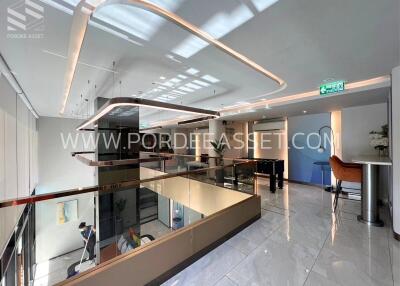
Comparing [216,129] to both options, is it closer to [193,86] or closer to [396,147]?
[193,86]

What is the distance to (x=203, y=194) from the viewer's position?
4.88 m

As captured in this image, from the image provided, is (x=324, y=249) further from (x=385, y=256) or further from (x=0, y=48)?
(x=0, y=48)

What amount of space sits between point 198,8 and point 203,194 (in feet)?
13.9

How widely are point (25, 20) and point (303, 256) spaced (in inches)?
174

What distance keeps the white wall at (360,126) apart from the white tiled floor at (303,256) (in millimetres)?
2584

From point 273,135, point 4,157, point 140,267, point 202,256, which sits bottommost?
point 202,256

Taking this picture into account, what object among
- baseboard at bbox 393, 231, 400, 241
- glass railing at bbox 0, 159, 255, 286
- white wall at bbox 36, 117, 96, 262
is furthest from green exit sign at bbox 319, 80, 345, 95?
white wall at bbox 36, 117, 96, 262

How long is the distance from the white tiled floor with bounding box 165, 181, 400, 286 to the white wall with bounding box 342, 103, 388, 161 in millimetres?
2584

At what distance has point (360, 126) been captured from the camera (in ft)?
16.8

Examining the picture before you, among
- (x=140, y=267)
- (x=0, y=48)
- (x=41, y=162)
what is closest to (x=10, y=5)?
(x=0, y=48)

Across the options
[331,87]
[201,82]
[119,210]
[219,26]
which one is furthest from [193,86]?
[119,210]

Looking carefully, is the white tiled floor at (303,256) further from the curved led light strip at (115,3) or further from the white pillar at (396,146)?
the curved led light strip at (115,3)

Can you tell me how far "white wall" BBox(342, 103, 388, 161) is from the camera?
4.84 meters

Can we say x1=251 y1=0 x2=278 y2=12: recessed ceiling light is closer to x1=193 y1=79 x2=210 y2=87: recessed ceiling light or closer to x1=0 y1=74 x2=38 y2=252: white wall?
x1=193 y1=79 x2=210 y2=87: recessed ceiling light
